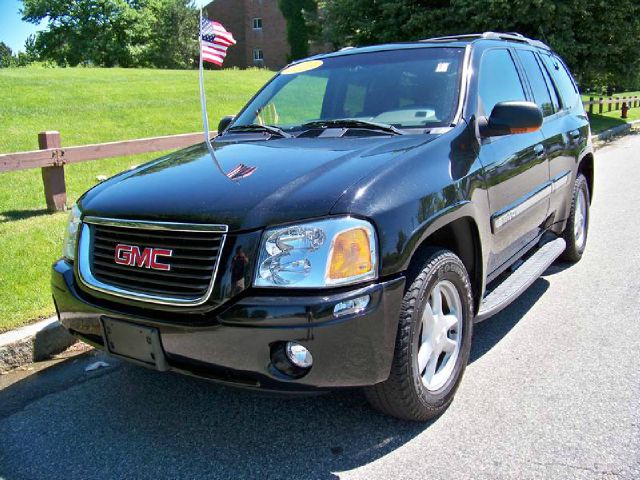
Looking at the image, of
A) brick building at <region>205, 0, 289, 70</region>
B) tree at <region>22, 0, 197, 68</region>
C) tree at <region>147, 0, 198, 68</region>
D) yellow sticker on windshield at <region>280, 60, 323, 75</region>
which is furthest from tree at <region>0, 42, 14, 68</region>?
yellow sticker on windshield at <region>280, 60, 323, 75</region>

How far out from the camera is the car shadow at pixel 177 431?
2.69 m

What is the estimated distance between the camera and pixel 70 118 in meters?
14.3

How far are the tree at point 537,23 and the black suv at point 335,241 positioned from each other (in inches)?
545

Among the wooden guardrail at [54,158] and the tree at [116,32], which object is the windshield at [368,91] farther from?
the tree at [116,32]

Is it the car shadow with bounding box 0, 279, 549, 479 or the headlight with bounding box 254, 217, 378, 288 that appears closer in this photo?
the headlight with bounding box 254, 217, 378, 288

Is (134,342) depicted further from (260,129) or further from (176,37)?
(176,37)

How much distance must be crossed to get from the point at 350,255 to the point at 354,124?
53.9 inches

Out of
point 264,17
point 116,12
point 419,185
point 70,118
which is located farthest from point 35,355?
point 116,12

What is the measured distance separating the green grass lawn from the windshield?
7.10 ft

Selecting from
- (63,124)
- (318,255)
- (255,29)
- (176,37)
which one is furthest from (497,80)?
(176,37)

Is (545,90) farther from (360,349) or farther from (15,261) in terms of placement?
(15,261)

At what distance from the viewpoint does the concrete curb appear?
373 cm

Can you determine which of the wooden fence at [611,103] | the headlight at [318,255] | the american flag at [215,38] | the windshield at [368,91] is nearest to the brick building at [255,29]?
the wooden fence at [611,103]

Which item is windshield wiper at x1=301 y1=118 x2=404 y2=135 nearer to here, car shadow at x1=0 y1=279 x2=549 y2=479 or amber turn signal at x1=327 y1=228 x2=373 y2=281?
amber turn signal at x1=327 y1=228 x2=373 y2=281
